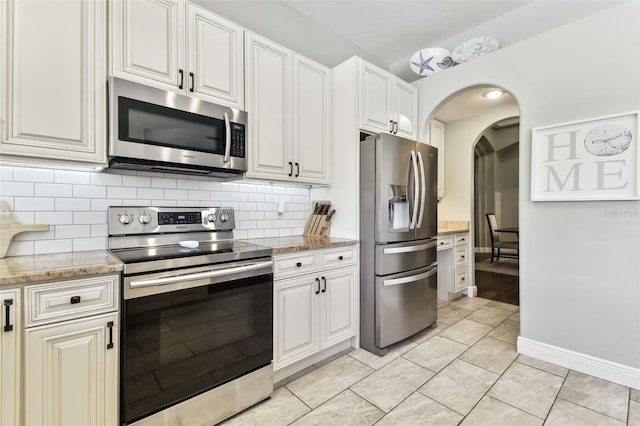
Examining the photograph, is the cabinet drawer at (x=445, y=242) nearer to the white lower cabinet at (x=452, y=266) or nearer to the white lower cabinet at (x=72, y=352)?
the white lower cabinet at (x=452, y=266)

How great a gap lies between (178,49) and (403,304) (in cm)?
249

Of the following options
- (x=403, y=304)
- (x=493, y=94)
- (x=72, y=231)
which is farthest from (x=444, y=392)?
(x=493, y=94)

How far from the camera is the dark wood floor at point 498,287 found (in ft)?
12.7

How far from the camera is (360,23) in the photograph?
299cm

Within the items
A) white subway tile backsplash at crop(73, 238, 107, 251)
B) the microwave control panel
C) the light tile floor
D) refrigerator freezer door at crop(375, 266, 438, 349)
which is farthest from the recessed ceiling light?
white subway tile backsplash at crop(73, 238, 107, 251)

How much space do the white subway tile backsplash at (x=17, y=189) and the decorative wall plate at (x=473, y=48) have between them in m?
3.52

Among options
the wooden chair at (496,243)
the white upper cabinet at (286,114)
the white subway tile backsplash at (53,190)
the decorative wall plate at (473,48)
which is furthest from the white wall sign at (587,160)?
the wooden chair at (496,243)

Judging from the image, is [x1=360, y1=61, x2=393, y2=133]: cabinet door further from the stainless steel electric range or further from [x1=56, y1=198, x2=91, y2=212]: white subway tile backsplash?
[x1=56, y1=198, x2=91, y2=212]: white subway tile backsplash

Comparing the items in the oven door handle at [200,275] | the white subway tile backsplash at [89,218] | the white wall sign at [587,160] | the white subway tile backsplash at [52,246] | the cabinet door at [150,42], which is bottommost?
the oven door handle at [200,275]

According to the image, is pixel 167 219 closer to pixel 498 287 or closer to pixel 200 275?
pixel 200 275

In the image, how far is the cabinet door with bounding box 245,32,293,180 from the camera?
2107mm

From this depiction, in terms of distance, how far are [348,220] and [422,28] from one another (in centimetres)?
221

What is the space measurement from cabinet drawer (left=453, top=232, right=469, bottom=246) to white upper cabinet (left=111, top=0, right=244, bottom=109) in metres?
3.14

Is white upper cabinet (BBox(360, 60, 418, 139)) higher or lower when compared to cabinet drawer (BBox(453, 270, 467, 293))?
higher
